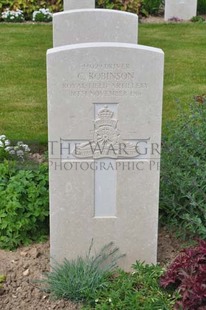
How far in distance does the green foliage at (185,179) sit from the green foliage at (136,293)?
18.6 inches

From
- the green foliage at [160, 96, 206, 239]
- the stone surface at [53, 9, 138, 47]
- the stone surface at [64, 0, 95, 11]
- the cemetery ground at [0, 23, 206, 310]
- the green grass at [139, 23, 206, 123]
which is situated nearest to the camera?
the cemetery ground at [0, 23, 206, 310]

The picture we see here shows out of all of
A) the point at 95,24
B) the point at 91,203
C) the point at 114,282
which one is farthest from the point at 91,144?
the point at 95,24

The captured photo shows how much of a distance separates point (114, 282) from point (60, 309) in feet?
1.24

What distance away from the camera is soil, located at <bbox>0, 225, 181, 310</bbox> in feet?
12.5

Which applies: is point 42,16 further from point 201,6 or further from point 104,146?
point 104,146

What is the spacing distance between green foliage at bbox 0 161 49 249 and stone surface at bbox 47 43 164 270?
1.41ft

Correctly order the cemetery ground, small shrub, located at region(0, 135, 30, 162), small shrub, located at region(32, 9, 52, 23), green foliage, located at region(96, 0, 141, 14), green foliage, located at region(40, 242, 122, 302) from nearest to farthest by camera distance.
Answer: green foliage, located at region(40, 242, 122, 302) < the cemetery ground < small shrub, located at region(0, 135, 30, 162) < small shrub, located at region(32, 9, 52, 23) < green foliage, located at region(96, 0, 141, 14)

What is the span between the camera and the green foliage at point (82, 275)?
3781 mm

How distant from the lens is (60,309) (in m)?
3.78

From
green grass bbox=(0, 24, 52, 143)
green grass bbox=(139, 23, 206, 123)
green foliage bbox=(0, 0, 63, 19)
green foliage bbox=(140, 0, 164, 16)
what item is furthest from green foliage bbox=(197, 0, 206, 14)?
green grass bbox=(0, 24, 52, 143)

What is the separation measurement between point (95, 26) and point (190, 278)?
106 inches

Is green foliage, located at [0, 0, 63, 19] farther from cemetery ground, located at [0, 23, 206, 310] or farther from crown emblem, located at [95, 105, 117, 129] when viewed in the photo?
crown emblem, located at [95, 105, 117, 129]

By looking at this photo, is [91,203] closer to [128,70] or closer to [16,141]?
[128,70]

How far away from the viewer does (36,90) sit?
833 centimetres
